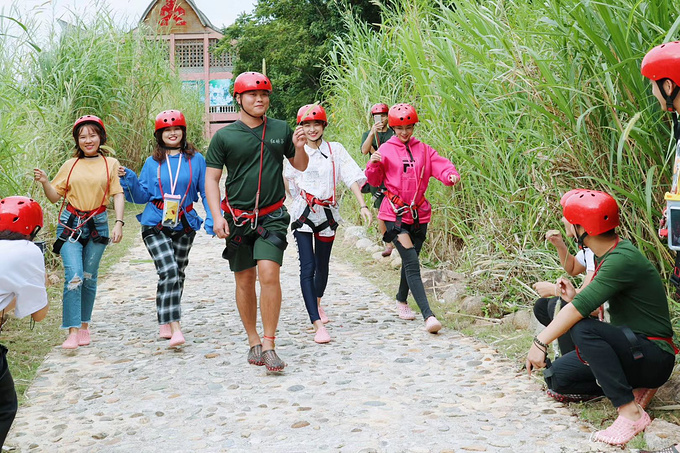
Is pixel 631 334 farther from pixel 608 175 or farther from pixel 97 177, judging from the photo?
pixel 97 177

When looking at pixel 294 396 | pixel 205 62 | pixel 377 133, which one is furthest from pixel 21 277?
pixel 205 62

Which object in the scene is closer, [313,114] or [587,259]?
[587,259]

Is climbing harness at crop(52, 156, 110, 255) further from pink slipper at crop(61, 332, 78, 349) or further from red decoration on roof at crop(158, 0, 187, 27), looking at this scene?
red decoration on roof at crop(158, 0, 187, 27)

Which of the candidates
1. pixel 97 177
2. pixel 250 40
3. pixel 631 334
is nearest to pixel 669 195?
pixel 631 334

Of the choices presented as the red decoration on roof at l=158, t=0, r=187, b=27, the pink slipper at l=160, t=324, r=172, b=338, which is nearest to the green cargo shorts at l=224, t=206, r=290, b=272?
the pink slipper at l=160, t=324, r=172, b=338

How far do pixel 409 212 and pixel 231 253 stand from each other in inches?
61.0

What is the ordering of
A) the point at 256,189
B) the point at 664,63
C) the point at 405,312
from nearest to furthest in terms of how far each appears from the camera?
the point at 664,63
the point at 256,189
the point at 405,312

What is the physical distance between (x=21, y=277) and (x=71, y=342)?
2565 millimetres

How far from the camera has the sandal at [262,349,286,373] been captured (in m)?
4.62

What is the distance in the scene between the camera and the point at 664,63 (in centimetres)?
315

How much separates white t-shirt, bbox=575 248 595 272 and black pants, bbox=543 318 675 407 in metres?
0.65

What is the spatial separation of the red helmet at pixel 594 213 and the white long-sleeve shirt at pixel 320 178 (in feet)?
7.72

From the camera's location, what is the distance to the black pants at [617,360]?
3.42m

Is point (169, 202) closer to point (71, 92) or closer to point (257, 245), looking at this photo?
point (257, 245)
